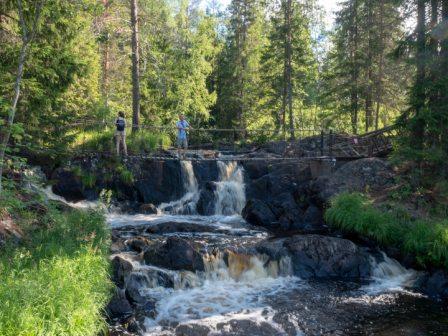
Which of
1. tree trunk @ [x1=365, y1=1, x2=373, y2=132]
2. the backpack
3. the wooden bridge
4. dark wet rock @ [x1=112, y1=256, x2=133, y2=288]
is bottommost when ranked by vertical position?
dark wet rock @ [x1=112, y1=256, x2=133, y2=288]

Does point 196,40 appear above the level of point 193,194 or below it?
above

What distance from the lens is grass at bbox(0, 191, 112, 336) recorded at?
19.9ft

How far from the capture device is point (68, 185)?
1825cm

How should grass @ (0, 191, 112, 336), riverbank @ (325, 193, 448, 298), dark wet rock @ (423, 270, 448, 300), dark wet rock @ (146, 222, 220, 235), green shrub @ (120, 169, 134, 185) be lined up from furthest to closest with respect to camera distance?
green shrub @ (120, 169, 134, 185) < dark wet rock @ (146, 222, 220, 235) < riverbank @ (325, 193, 448, 298) < dark wet rock @ (423, 270, 448, 300) < grass @ (0, 191, 112, 336)

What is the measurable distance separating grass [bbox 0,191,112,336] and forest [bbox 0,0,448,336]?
4 centimetres

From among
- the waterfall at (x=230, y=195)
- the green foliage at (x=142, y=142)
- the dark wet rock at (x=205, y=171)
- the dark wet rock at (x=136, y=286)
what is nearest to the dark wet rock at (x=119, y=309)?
the dark wet rock at (x=136, y=286)

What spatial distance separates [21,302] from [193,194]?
1407cm

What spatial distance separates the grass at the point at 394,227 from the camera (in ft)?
38.9

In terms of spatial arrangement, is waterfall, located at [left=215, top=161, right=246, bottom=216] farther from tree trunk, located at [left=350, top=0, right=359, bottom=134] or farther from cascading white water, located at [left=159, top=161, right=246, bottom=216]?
tree trunk, located at [left=350, top=0, right=359, bottom=134]

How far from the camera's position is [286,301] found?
10320mm

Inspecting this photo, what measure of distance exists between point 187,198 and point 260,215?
4177mm

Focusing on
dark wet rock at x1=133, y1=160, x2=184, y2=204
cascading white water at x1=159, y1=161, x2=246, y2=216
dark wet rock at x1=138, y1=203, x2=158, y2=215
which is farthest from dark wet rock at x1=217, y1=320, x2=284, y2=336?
dark wet rock at x1=133, y1=160, x2=184, y2=204

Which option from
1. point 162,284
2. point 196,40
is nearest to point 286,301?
point 162,284

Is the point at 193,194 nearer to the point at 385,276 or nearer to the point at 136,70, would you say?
the point at 136,70
